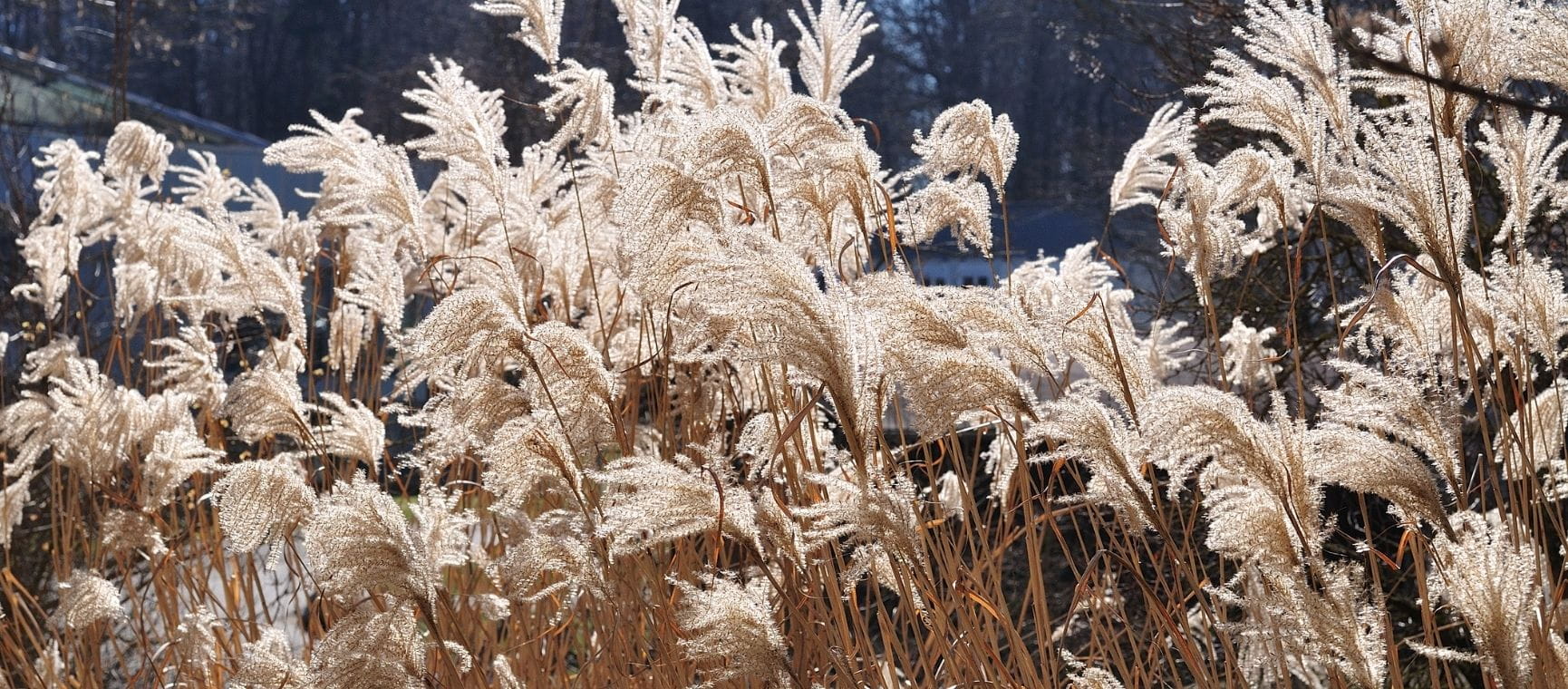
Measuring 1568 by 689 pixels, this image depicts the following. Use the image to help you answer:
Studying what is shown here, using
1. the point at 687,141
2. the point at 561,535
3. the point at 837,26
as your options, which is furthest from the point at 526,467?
the point at 837,26

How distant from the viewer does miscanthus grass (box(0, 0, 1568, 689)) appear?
5.82 feet

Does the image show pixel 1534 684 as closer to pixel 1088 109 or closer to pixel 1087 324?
pixel 1087 324

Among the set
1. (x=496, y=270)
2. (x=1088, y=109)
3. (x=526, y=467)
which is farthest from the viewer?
(x=1088, y=109)

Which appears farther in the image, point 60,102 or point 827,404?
point 60,102

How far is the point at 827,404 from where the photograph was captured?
141 inches

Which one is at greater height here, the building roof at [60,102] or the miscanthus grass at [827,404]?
the building roof at [60,102]

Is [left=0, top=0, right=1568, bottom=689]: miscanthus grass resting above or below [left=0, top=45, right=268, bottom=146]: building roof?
below

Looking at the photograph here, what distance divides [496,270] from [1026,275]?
1.19 meters

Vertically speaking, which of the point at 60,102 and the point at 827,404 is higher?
the point at 60,102

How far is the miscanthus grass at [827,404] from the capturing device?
177cm

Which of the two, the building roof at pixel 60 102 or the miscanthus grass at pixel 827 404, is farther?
the building roof at pixel 60 102

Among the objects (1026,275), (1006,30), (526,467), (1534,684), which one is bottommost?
(1534,684)

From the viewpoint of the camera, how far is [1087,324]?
1933 millimetres

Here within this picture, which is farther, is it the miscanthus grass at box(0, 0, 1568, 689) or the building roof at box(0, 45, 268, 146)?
the building roof at box(0, 45, 268, 146)
